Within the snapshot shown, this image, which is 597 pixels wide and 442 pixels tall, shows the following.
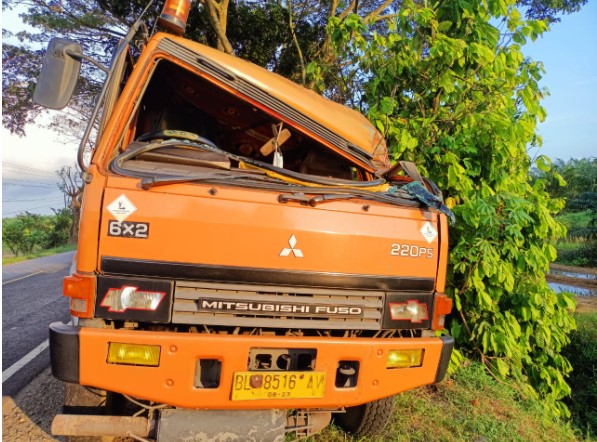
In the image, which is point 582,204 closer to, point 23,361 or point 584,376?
point 584,376

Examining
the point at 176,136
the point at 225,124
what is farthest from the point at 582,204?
the point at 176,136

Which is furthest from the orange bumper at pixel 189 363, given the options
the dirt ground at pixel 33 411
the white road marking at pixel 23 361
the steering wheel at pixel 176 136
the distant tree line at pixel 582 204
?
the distant tree line at pixel 582 204

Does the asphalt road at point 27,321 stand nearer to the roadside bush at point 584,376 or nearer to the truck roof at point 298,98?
the truck roof at point 298,98

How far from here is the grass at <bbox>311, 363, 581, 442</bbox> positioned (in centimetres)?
329

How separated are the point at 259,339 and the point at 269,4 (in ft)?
31.3

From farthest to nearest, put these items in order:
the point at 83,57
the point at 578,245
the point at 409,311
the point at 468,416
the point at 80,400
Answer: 1. the point at 578,245
2. the point at 468,416
3. the point at 409,311
4. the point at 83,57
5. the point at 80,400

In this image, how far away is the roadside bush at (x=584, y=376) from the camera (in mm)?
5754

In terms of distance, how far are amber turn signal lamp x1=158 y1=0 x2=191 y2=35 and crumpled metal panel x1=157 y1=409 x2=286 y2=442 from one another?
233cm

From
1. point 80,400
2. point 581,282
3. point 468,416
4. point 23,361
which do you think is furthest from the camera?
point 581,282

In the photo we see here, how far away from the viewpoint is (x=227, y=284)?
7.74ft

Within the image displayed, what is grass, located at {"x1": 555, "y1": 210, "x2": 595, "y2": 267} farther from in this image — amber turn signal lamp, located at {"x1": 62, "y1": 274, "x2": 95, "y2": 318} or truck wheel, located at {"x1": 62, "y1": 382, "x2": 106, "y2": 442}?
amber turn signal lamp, located at {"x1": 62, "y1": 274, "x2": 95, "y2": 318}

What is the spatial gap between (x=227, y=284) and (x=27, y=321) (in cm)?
464

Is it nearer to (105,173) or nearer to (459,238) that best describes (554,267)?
(459,238)

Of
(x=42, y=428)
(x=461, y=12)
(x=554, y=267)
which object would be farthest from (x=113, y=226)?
(x=554, y=267)
